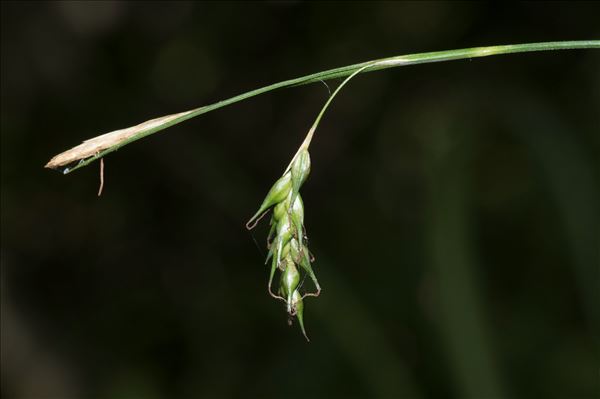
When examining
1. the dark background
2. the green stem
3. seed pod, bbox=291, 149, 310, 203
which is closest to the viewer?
the green stem

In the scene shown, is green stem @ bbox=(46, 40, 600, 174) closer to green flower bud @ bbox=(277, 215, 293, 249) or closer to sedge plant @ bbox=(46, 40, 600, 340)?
sedge plant @ bbox=(46, 40, 600, 340)

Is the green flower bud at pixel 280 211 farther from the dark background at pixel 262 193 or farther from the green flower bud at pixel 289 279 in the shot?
the dark background at pixel 262 193

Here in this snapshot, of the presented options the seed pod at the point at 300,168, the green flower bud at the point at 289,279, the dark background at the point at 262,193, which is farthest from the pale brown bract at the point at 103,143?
the dark background at the point at 262,193

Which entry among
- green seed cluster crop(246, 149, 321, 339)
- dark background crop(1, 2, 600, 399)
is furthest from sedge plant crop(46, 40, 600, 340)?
dark background crop(1, 2, 600, 399)

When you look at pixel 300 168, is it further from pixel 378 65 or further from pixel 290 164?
pixel 378 65

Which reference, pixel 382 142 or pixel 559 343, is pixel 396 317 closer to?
pixel 559 343

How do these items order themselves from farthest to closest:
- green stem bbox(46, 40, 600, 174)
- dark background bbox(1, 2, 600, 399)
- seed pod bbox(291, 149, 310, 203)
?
dark background bbox(1, 2, 600, 399)
seed pod bbox(291, 149, 310, 203)
green stem bbox(46, 40, 600, 174)

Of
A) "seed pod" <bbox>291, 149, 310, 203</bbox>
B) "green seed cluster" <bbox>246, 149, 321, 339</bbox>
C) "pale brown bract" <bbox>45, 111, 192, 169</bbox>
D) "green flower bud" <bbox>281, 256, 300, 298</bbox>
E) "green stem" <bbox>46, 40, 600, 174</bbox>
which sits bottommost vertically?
"green flower bud" <bbox>281, 256, 300, 298</bbox>

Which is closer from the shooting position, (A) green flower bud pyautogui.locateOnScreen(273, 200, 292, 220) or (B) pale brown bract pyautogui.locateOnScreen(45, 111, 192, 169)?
(B) pale brown bract pyautogui.locateOnScreen(45, 111, 192, 169)
